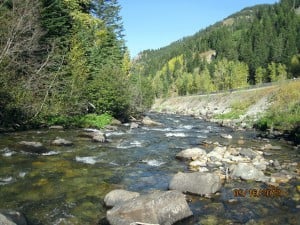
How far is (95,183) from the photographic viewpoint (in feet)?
49.0

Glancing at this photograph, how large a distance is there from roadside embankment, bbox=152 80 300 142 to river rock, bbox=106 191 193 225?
19.0 metres

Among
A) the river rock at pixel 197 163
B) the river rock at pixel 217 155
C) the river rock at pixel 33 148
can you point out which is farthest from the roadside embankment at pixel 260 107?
the river rock at pixel 33 148

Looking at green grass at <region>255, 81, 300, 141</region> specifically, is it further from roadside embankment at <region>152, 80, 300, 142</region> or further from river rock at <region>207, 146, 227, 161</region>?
river rock at <region>207, 146, 227, 161</region>

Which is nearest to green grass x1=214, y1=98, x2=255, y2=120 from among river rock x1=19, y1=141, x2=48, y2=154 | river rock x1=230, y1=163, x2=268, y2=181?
river rock x1=230, y1=163, x2=268, y2=181

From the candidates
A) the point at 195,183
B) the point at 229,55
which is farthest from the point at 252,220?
the point at 229,55

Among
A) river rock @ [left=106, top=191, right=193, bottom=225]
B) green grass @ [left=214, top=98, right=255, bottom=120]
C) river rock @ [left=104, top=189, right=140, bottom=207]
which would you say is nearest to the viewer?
river rock @ [left=106, top=191, right=193, bottom=225]

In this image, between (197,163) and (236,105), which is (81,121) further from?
(236,105)

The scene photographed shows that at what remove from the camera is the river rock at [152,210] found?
1050 cm

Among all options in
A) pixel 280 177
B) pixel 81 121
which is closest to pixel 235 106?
pixel 81 121

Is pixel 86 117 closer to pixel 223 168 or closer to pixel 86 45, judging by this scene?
pixel 86 45

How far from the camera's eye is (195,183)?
13.9 meters

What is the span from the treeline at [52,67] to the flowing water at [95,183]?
4014mm
